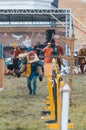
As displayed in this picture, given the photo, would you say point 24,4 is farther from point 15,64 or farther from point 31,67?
point 31,67

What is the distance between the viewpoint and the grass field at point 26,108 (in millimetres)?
10477

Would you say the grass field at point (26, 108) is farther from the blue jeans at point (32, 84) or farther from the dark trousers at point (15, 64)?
the dark trousers at point (15, 64)

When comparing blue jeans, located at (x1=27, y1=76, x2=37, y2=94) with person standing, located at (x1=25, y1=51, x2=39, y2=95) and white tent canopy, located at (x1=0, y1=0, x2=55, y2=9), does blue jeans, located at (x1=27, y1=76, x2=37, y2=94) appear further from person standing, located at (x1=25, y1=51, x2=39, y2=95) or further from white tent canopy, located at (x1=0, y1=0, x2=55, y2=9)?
white tent canopy, located at (x1=0, y1=0, x2=55, y2=9)

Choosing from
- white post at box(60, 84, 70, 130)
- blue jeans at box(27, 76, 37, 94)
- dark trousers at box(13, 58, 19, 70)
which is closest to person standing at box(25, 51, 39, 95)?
blue jeans at box(27, 76, 37, 94)

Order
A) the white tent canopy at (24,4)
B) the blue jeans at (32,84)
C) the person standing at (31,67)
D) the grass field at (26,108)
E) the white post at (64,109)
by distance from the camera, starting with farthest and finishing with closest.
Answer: the white tent canopy at (24,4)
the blue jeans at (32,84)
the person standing at (31,67)
the grass field at (26,108)
the white post at (64,109)

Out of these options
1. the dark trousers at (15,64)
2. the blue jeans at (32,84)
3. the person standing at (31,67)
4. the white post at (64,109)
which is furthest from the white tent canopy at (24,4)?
the white post at (64,109)

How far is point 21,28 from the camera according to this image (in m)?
32.8

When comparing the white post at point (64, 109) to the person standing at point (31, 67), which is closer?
the white post at point (64, 109)

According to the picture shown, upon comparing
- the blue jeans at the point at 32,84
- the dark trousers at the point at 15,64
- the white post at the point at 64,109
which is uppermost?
the white post at the point at 64,109

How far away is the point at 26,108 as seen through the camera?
13.2 metres

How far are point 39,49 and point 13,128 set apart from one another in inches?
675

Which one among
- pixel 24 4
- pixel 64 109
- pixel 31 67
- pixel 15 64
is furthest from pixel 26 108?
pixel 24 4

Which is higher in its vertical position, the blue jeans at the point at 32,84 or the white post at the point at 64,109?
the white post at the point at 64,109

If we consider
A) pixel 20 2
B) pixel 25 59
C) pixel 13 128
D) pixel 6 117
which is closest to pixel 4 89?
pixel 25 59
